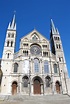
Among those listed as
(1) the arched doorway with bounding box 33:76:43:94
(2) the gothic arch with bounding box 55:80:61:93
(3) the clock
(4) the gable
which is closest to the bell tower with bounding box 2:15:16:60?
(4) the gable

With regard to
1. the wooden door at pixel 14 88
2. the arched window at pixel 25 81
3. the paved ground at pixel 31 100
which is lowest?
the paved ground at pixel 31 100

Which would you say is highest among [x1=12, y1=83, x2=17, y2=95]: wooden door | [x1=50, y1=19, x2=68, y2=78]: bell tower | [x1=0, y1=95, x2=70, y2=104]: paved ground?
[x1=50, y1=19, x2=68, y2=78]: bell tower

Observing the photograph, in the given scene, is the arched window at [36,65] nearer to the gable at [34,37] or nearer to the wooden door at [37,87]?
the wooden door at [37,87]

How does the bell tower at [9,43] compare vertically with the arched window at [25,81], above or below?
above

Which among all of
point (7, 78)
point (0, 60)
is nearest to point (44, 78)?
point (7, 78)

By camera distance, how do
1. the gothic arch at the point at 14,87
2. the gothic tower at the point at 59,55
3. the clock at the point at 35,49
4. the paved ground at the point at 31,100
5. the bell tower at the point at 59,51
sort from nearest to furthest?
the paved ground at the point at 31,100 → the gothic arch at the point at 14,87 → the gothic tower at the point at 59,55 → the bell tower at the point at 59,51 → the clock at the point at 35,49

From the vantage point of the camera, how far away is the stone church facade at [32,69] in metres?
24.6

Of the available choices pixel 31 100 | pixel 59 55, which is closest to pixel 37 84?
pixel 31 100

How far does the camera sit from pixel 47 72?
2689cm

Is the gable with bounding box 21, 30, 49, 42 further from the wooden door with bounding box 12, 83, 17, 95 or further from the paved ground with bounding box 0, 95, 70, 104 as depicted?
the paved ground with bounding box 0, 95, 70, 104

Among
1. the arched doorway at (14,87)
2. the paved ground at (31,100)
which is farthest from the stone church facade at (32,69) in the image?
the paved ground at (31,100)

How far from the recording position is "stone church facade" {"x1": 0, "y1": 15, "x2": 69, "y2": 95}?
80.6 feet

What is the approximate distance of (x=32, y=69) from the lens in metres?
26.8

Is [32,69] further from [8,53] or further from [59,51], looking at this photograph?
[59,51]
